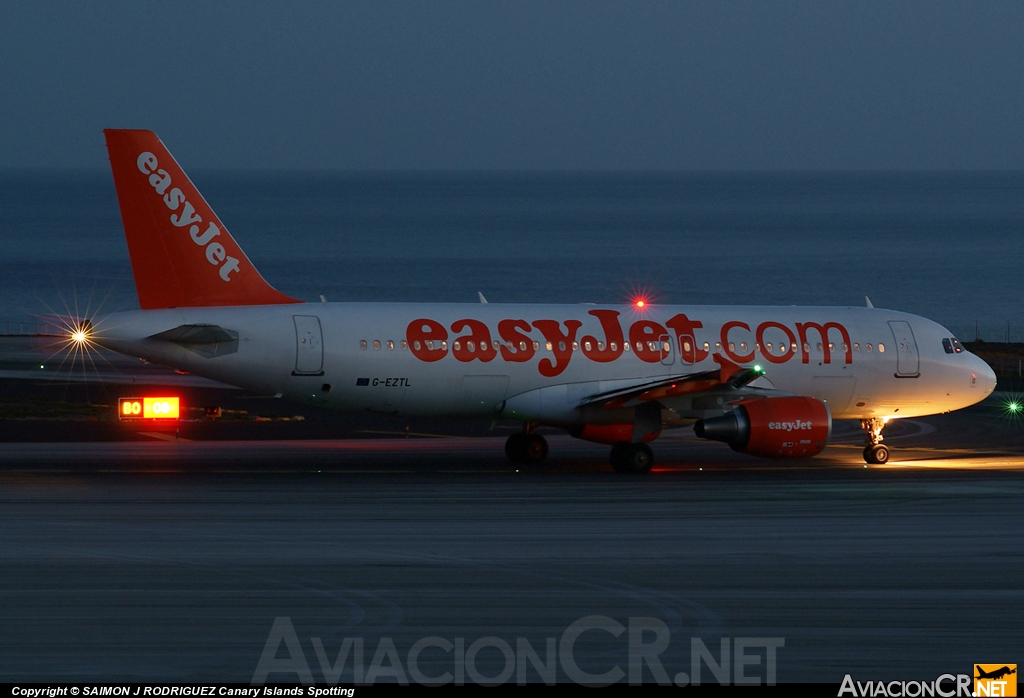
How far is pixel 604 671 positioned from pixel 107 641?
5.05m

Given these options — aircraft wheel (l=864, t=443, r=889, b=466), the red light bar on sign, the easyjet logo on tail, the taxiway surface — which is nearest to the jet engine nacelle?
the taxiway surface

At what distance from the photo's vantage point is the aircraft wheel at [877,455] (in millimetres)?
32375

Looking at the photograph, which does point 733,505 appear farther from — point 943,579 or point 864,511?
point 943,579

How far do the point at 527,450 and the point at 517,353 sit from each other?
2.58 meters

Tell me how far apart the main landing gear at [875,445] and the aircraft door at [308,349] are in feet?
42.4

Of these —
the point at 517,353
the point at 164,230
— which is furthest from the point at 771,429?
the point at 164,230

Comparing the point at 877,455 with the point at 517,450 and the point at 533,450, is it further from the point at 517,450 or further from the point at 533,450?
the point at 517,450

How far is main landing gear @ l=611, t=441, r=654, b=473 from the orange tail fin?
8725mm

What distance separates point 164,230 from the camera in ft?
92.5

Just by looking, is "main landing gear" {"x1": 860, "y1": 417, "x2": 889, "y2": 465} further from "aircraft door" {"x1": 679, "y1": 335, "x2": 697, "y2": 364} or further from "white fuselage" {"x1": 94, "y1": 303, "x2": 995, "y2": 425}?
"aircraft door" {"x1": 679, "y1": 335, "x2": 697, "y2": 364}

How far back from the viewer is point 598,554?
19.6 meters

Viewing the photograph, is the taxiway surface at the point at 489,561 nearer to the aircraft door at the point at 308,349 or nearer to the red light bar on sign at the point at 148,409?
the aircraft door at the point at 308,349

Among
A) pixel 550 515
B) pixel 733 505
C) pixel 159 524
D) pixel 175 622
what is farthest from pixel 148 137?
pixel 175 622

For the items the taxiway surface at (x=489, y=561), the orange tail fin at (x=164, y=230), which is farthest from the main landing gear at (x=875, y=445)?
the orange tail fin at (x=164, y=230)
